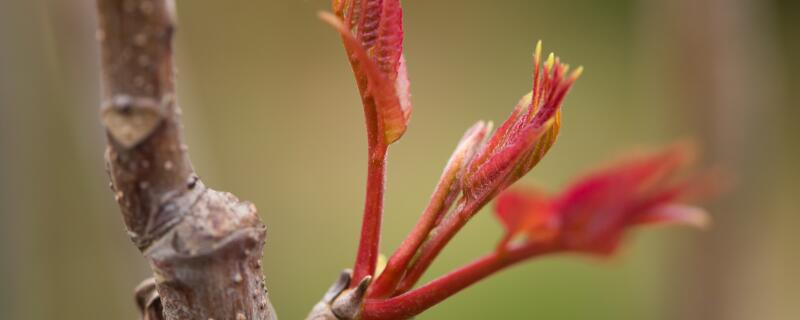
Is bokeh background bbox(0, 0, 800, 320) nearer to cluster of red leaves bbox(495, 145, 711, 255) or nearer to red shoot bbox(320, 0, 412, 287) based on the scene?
cluster of red leaves bbox(495, 145, 711, 255)

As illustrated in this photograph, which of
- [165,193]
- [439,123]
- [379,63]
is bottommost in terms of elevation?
[165,193]

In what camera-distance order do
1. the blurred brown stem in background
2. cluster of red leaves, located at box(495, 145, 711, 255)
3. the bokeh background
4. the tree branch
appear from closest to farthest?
the tree branch
cluster of red leaves, located at box(495, 145, 711, 255)
the blurred brown stem in background
the bokeh background

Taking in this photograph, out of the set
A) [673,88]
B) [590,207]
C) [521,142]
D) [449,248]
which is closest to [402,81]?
[521,142]

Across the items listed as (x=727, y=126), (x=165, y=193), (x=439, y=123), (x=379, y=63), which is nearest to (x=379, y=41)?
(x=379, y=63)

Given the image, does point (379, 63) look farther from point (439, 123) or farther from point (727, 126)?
point (439, 123)

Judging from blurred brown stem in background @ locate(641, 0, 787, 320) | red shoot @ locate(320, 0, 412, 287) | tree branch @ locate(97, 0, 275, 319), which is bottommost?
tree branch @ locate(97, 0, 275, 319)

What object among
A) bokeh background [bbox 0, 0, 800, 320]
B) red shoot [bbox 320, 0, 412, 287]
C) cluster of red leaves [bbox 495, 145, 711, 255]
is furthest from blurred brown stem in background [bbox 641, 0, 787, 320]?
bokeh background [bbox 0, 0, 800, 320]

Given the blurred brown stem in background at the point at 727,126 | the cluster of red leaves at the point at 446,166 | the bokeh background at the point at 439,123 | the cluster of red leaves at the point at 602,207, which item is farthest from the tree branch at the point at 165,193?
the bokeh background at the point at 439,123

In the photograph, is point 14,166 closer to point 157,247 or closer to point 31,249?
point 31,249
